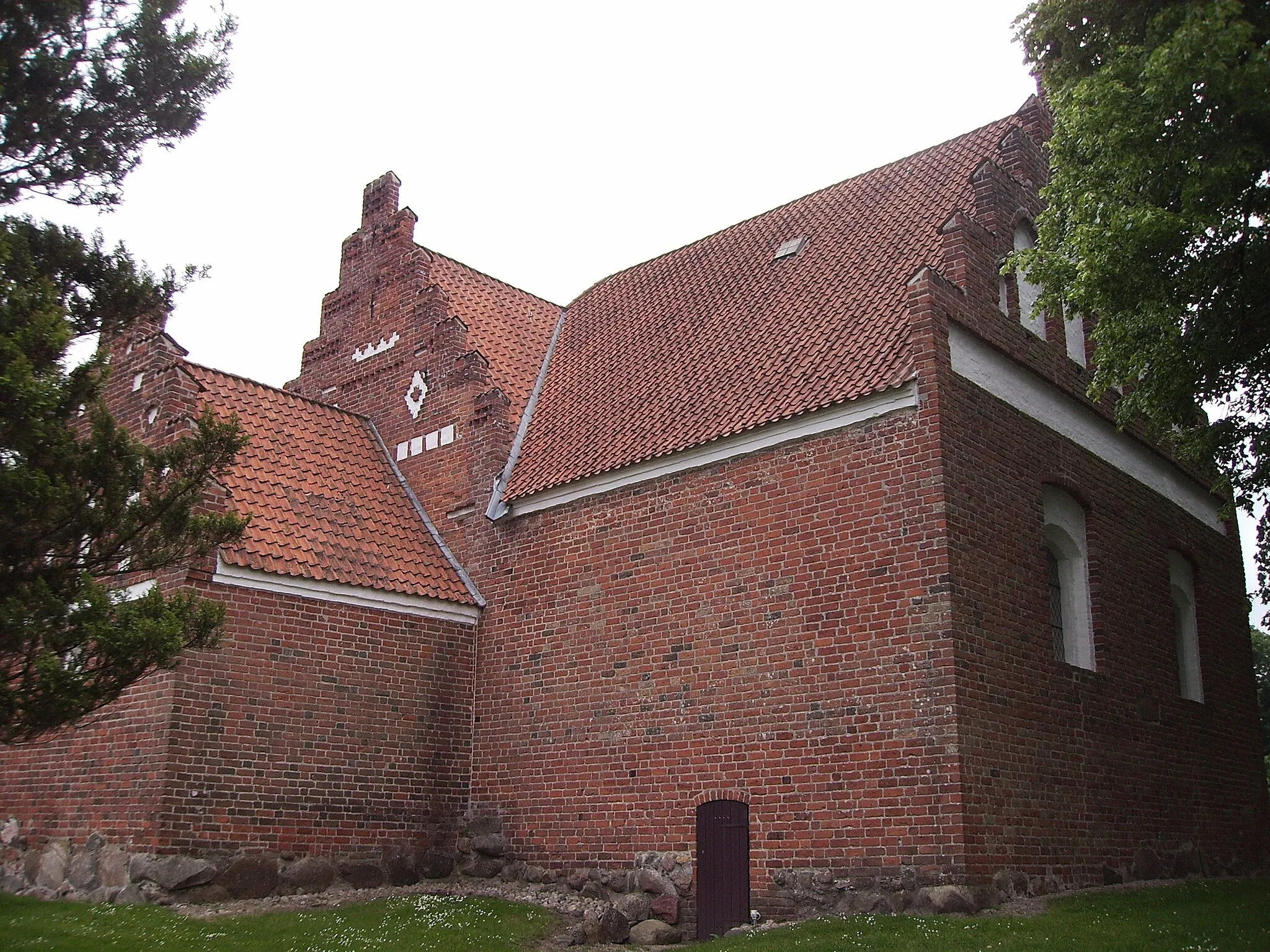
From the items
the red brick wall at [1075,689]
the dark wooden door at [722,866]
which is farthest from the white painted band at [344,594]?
the red brick wall at [1075,689]

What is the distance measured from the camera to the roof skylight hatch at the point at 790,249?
16.7 meters

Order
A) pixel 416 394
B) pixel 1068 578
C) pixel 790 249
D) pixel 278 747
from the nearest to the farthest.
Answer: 1. pixel 278 747
2. pixel 1068 578
3. pixel 790 249
4. pixel 416 394

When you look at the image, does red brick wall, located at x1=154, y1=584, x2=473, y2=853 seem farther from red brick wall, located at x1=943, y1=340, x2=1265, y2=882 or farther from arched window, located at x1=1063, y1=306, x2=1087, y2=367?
arched window, located at x1=1063, y1=306, x2=1087, y2=367

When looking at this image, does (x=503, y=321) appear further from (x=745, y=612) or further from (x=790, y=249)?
(x=745, y=612)

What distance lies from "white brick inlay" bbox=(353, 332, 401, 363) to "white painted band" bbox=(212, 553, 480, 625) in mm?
5081

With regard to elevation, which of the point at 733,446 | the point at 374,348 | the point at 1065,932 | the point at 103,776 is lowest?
the point at 1065,932

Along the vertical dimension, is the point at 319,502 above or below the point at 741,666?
above

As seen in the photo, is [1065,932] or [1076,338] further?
[1076,338]

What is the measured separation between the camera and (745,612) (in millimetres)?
12625

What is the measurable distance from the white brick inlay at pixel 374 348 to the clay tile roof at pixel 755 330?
2.59m

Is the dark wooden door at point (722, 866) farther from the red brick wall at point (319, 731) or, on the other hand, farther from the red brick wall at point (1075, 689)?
the red brick wall at point (319, 731)

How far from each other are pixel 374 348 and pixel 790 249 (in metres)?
7.05

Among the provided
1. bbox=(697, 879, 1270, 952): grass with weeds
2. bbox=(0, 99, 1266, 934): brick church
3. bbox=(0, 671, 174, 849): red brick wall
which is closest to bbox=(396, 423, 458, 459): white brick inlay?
bbox=(0, 99, 1266, 934): brick church

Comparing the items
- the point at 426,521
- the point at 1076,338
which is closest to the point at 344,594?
the point at 426,521
